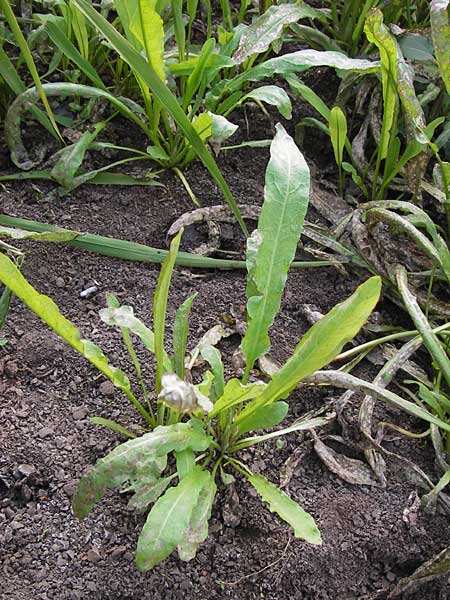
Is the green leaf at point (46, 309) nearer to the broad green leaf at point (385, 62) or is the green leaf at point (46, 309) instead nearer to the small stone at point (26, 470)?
the small stone at point (26, 470)

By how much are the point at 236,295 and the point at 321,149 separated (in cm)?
48

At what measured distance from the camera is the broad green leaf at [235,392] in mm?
970

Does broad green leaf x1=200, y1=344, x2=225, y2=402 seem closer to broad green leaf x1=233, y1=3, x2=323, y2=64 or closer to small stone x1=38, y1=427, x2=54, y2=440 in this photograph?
small stone x1=38, y1=427, x2=54, y2=440

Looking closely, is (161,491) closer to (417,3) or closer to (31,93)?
(31,93)

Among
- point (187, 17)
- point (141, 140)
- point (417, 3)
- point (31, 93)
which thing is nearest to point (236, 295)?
point (141, 140)

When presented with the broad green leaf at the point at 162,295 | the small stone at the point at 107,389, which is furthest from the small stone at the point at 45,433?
the broad green leaf at the point at 162,295

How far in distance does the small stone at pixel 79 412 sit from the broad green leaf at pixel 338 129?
73 centimetres

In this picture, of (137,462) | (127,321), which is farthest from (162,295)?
(137,462)

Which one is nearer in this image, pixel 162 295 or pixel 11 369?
pixel 162 295

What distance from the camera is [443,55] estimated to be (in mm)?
1322

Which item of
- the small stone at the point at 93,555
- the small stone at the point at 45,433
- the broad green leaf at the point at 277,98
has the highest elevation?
the broad green leaf at the point at 277,98

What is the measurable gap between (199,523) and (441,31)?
0.93 meters

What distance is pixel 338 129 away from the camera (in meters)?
1.47

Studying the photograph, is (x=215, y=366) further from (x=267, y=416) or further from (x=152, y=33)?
(x=152, y=33)
